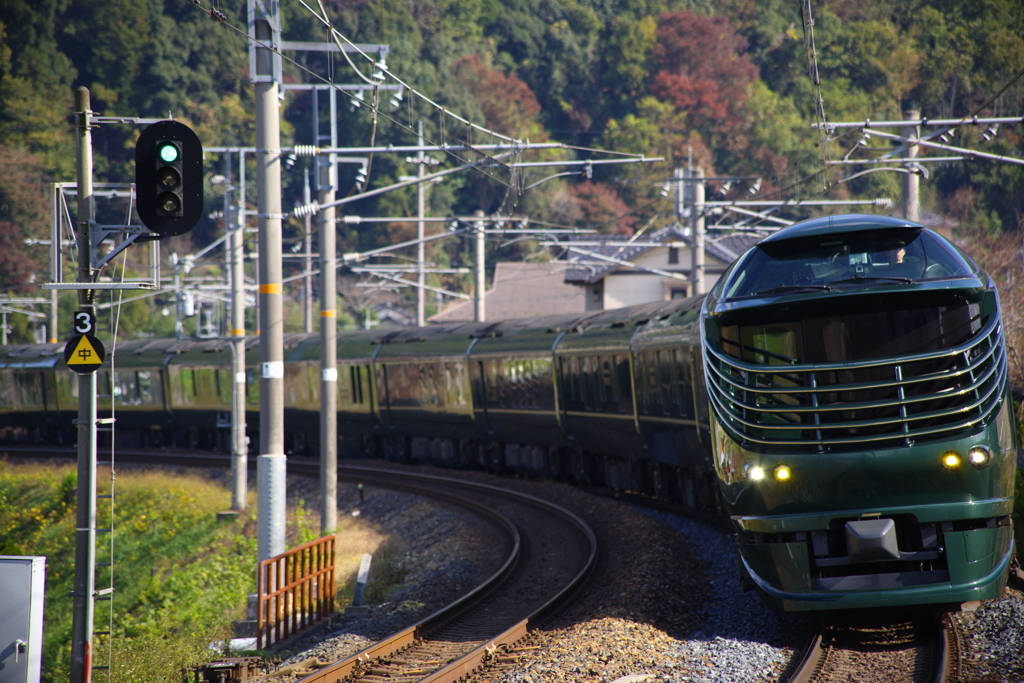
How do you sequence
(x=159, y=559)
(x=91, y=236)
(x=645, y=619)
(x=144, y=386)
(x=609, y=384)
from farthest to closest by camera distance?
1. (x=144, y=386)
2. (x=159, y=559)
3. (x=609, y=384)
4. (x=91, y=236)
5. (x=645, y=619)

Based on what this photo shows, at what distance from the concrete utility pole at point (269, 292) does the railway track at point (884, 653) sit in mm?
6783

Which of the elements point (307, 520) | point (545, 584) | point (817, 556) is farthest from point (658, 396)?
point (307, 520)

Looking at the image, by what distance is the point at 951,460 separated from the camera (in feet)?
23.9

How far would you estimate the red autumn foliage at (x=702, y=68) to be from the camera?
2655 inches

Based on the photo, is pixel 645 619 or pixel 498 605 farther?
pixel 498 605

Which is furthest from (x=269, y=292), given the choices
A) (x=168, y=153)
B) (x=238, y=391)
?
(x=238, y=391)

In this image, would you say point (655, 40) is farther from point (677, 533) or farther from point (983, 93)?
point (677, 533)

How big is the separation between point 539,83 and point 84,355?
67.0 m

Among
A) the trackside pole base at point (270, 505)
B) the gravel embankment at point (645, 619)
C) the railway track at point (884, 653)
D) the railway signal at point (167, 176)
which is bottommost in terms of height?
the gravel embankment at point (645, 619)

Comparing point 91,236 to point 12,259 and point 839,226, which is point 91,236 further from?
point 12,259

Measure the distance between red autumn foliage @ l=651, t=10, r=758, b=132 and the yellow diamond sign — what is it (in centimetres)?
6041

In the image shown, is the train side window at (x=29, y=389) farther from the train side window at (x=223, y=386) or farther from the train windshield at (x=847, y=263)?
the train windshield at (x=847, y=263)

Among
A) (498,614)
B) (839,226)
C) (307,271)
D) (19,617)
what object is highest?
(307,271)

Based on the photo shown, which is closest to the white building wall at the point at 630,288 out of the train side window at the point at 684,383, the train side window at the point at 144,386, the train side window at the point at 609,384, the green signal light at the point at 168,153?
the train side window at the point at 144,386
